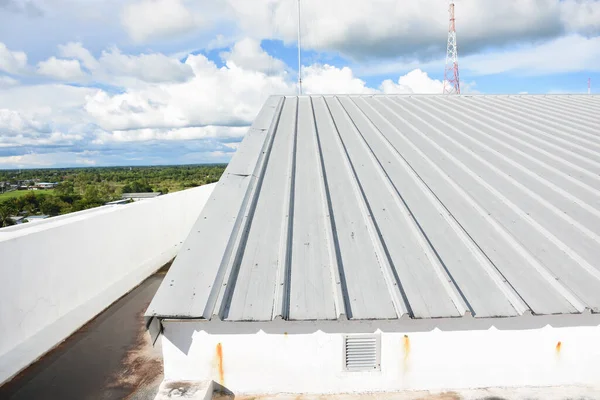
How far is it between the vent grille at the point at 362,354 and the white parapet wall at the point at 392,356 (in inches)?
1.8

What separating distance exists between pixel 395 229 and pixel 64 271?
569 centimetres

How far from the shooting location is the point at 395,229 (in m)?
4.29

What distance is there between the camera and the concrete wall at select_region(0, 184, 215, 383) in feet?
17.2

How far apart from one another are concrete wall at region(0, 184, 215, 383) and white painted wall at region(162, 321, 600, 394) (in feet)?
11.3

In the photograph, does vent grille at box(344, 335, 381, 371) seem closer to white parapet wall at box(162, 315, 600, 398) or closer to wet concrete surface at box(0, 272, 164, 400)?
white parapet wall at box(162, 315, 600, 398)

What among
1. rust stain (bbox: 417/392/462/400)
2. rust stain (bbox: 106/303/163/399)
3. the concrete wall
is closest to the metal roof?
rust stain (bbox: 417/392/462/400)

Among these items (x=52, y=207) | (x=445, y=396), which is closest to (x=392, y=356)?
(x=445, y=396)

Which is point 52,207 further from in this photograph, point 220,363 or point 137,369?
point 220,363

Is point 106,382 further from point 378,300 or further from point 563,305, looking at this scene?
point 563,305

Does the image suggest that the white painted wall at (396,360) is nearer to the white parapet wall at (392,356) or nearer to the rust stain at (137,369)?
the white parapet wall at (392,356)

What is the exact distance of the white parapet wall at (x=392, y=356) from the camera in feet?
10.9

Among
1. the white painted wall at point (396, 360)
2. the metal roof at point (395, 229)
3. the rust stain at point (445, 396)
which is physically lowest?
the rust stain at point (445, 396)

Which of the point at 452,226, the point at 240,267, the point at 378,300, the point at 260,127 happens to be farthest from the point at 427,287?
the point at 260,127

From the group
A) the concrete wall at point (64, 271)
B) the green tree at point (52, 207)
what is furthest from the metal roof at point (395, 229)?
the green tree at point (52, 207)
